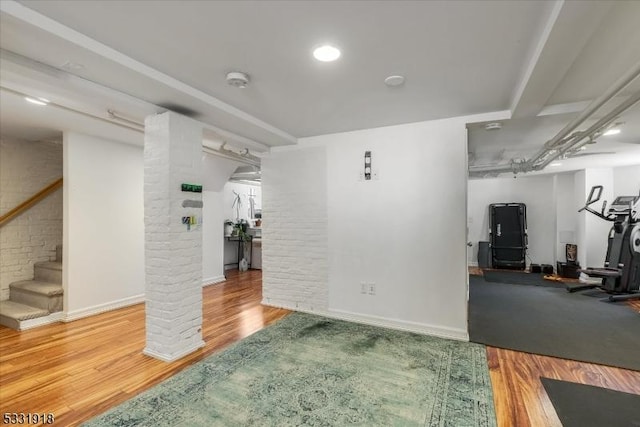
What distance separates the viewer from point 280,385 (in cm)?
233

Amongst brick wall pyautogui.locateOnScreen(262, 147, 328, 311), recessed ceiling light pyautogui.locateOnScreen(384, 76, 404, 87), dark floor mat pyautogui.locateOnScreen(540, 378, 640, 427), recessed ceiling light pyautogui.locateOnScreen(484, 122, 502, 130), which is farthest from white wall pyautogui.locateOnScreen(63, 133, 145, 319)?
dark floor mat pyautogui.locateOnScreen(540, 378, 640, 427)

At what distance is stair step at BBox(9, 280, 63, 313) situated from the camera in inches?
145

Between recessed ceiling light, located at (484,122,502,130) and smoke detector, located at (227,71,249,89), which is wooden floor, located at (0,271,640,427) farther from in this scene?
smoke detector, located at (227,71,249,89)

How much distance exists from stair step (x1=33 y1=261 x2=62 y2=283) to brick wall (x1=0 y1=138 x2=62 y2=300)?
0.12 metres

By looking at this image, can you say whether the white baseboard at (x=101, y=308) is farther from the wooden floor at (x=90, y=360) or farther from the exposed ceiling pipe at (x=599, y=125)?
the exposed ceiling pipe at (x=599, y=125)

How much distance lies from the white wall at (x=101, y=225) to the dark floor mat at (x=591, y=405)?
5.14 m

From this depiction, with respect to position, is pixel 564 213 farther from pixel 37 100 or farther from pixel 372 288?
pixel 37 100

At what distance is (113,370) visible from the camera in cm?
256

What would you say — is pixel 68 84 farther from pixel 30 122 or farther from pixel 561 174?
pixel 561 174

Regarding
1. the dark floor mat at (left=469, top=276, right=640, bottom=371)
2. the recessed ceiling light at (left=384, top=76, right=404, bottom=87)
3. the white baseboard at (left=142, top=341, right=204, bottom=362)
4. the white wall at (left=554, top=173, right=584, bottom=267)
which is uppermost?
the recessed ceiling light at (left=384, top=76, right=404, bottom=87)

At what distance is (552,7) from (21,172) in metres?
6.20

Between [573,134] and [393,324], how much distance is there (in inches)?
122

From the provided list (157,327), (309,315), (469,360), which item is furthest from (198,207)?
(469,360)

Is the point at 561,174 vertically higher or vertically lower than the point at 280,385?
higher
